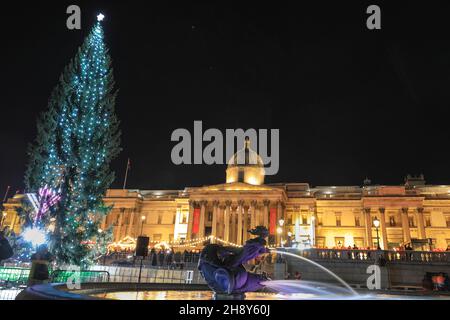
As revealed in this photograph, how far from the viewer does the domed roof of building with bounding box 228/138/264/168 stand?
68.0 meters

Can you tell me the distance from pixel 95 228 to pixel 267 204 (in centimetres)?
3960

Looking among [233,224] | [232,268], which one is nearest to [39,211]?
[232,268]

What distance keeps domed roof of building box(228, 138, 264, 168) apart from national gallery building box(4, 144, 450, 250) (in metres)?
0.20

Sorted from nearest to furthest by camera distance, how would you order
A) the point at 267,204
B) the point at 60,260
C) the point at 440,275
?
1. the point at 60,260
2. the point at 440,275
3. the point at 267,204

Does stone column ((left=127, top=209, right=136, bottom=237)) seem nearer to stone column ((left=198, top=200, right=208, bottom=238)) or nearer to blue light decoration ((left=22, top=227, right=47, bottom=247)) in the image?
stone column ((left=198, top=200, right=208, bottom=238))

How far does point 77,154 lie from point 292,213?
4919cm

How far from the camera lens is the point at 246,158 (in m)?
68.7

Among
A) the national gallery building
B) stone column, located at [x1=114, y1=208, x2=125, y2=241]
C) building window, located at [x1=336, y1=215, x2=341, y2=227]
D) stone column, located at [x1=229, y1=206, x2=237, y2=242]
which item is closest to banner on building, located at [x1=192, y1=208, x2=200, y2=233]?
the national gallery building

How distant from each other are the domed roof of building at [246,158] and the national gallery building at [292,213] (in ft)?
0.64

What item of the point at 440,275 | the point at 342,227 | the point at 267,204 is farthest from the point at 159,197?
the point at 440,275

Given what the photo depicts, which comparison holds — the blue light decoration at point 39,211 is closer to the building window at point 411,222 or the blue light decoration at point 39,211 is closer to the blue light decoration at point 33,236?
the blue light decoration at point 33,236

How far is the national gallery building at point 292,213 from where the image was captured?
189 feet
